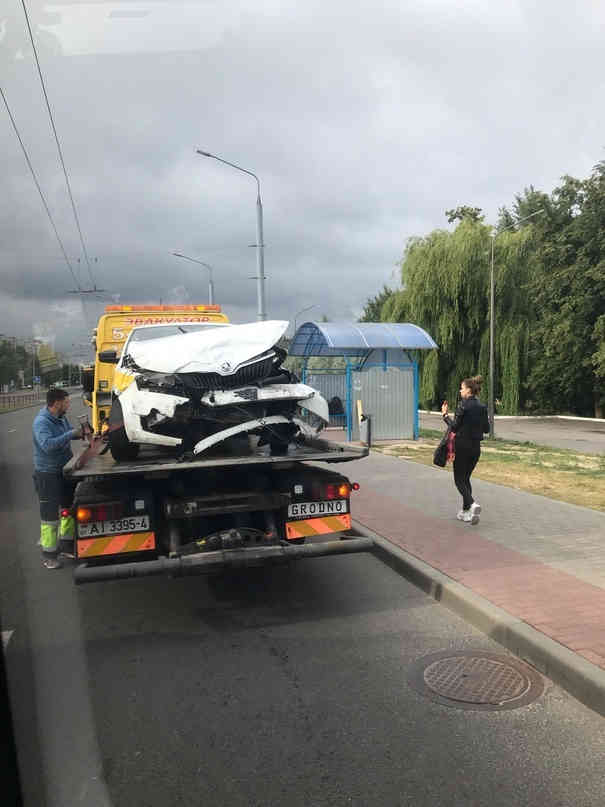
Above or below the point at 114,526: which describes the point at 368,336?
above

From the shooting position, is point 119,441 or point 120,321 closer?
point 119,441

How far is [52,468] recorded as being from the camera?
20.6 feet

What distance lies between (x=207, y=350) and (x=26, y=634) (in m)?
2.46

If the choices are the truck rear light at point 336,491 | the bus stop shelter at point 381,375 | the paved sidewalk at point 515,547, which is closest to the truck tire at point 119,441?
the truck rear light at point 336,491

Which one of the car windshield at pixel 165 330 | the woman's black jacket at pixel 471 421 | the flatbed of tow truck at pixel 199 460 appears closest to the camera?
the flatbed of tow truck at pixel 199 460

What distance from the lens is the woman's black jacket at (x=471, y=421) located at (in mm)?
7508

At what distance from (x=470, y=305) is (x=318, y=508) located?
25.1 metres

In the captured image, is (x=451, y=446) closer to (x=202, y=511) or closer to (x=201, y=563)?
(x=202, y=511)

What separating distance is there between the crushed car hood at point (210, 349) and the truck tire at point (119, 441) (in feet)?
1.48

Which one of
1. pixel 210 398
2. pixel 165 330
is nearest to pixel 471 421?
pixel 210 398

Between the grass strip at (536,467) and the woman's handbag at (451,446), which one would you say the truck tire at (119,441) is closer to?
the woman's handbag at (451,446)

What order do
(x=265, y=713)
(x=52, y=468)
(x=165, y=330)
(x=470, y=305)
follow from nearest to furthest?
(x=265, y=713), (x=52, y=468), (x=165, y=330), (x=470, y=305)

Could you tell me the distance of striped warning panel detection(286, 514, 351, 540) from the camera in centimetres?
536

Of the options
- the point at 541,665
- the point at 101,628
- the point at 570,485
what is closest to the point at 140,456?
the point at 101,628
